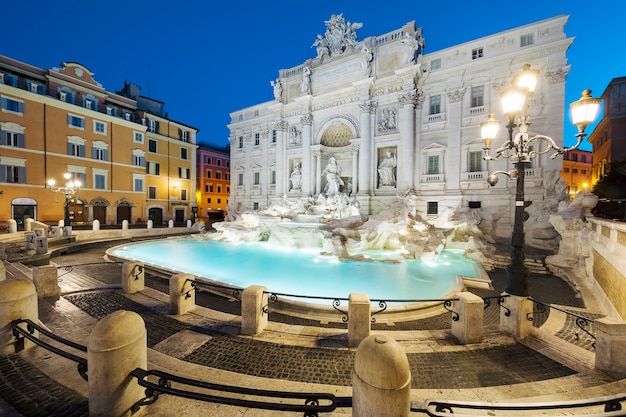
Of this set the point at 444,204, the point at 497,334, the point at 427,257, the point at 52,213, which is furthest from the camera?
the point at 52,213

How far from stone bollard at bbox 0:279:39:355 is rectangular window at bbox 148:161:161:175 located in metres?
30.6

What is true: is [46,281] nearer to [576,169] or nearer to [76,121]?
[76,121]

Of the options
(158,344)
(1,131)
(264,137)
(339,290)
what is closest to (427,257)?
(339,290)

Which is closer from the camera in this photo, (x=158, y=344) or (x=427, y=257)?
(x=158, y=344)

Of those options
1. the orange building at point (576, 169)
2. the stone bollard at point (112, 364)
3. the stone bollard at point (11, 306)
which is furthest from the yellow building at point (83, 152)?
the orange building at point (576, 169)

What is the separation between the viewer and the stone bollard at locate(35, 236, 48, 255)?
11.5m

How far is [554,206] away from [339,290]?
15963 millimetres

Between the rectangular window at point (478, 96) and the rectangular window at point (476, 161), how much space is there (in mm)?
3594

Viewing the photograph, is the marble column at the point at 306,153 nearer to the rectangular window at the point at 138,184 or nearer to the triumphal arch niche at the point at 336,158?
the triumphal arch niche at the point at 336,158

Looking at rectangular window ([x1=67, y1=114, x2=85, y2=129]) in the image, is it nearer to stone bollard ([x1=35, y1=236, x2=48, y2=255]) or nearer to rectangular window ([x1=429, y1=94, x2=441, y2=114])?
stone bollard ([x1=35, y1=236, x2=48, y2=255])

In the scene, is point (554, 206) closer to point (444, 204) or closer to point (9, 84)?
point (444, 204)

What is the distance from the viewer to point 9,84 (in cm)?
2005

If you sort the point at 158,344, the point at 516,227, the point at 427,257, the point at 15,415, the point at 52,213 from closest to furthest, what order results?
the point at 15,415
the point at 158,344
the point at 516,227
the point at 427,257
the point at 52,213

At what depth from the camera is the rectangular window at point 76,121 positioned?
76.5 ft
